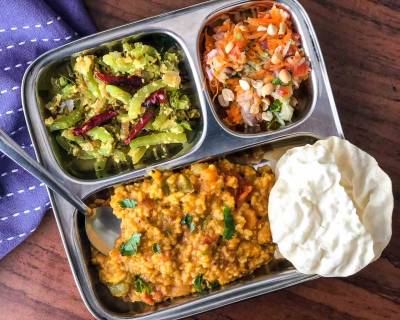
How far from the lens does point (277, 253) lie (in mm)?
3318

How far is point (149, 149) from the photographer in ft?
10.9

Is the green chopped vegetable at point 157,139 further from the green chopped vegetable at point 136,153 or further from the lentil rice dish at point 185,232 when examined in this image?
the lentil rice dish at point 185,232

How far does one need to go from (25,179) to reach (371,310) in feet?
7.04

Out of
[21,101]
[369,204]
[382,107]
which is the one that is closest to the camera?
[369,204]

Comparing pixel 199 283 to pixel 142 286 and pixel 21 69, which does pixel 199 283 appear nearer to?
pixel 142 286

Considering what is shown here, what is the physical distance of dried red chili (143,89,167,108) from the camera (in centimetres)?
324

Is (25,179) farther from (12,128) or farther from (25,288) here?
(25,288)

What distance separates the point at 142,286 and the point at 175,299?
0.22 meters

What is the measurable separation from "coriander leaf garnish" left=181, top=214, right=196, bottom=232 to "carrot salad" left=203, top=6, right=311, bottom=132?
602 millimetres

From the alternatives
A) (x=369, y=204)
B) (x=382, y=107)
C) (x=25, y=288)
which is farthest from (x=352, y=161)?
(x=25, y=288)

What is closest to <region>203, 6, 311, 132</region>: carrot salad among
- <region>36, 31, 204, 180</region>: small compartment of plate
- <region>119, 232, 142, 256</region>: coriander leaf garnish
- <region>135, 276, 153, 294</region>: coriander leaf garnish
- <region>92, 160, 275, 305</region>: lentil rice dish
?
<region>36, 31, 204, 180</region>: small compartment of plate

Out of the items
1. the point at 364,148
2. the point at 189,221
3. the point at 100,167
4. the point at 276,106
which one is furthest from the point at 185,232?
the point at 364,148

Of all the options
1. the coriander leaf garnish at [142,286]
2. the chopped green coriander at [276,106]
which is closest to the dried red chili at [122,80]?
the chopped green coriander at [276,106]

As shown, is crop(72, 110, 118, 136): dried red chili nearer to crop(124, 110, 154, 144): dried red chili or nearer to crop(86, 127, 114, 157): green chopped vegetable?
crop(86, 127, 114, 157): green chopped vegetable
